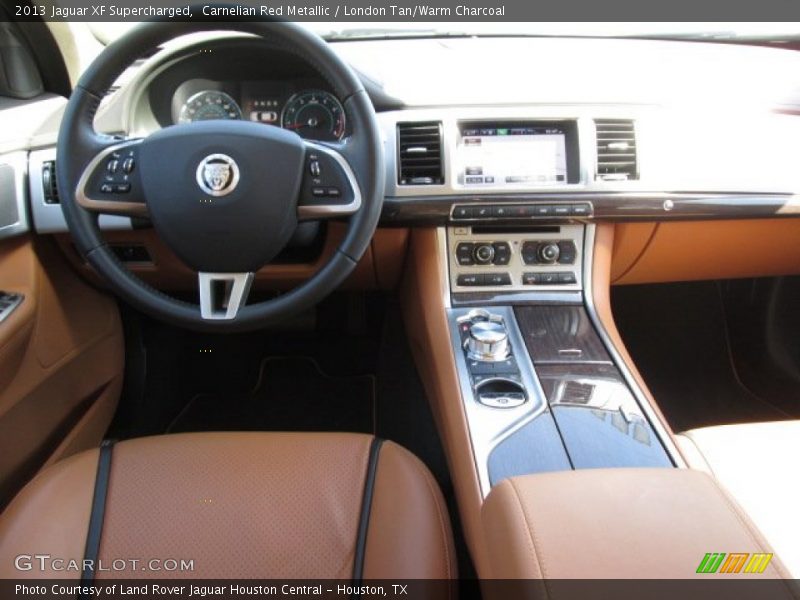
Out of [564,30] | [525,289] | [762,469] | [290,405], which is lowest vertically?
[290,405]

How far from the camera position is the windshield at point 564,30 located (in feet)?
5.12

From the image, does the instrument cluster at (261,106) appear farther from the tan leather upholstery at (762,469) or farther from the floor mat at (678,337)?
the floor mat at (678,337)

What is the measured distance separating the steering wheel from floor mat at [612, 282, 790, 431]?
1217 mm

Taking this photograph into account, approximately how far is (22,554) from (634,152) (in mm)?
1361

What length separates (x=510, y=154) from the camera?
1389 mm

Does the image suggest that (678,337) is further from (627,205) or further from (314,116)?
(314,116)

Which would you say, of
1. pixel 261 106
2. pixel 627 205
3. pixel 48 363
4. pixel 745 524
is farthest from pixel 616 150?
pixel 48 363

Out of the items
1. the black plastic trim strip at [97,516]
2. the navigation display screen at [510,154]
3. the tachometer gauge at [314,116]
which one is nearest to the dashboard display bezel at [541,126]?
the navigation display screen at [510,154]

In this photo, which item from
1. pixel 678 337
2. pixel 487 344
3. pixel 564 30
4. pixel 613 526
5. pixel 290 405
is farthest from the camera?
pixel 678 337

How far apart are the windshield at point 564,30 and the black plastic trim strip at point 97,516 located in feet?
3.46

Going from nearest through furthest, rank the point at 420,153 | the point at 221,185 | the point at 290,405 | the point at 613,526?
the point at 613,526
the point at 221,185
the point at 420,153
the point at 290,405

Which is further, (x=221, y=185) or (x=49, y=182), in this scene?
(x=49, y=182)

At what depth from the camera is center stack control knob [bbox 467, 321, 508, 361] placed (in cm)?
127

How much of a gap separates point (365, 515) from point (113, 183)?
2.33 ft
